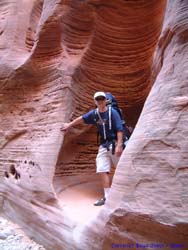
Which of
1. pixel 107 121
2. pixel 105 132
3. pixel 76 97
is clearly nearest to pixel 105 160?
pixel 105 132

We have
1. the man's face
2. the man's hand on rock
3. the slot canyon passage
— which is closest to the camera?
the slot canyon passage

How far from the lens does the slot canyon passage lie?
207 centimetres

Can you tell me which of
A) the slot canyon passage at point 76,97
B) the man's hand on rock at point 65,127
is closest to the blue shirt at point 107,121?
the man's hand on rock at point 65,127

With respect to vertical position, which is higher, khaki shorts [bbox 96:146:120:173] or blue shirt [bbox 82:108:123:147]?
blue shirt [bbox 82:108:123:147]

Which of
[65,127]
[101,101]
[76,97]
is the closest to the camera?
[101,101]

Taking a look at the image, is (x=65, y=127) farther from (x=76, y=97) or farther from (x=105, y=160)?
(x=105, y=160)

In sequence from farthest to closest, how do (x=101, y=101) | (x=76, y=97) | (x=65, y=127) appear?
(x=76, y=97)
(x=65, y=127)
(x=101, y=101)

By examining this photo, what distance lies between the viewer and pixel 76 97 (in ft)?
11.7

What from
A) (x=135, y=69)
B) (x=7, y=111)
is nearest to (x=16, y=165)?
(x=7, y=111)

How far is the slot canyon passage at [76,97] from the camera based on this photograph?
2068 mm

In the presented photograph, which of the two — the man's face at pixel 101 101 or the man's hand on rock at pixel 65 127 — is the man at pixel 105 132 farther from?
the man's hand on rock at pixel 65 127

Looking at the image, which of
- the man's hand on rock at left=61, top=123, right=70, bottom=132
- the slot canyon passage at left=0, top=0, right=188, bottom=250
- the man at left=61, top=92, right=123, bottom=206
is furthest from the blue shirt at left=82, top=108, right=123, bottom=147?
the slot canyon passage at left=0, top=0, right=188, bottom=250

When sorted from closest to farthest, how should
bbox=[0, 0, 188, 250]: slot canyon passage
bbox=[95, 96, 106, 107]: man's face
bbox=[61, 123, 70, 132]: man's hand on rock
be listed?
bbox=[0, 0, 188, 250]: slot canyon passage
bbox=[95, 96, 106, 107]: man's face
bbox=[61, 123, 70, 132]: man's hand on rock

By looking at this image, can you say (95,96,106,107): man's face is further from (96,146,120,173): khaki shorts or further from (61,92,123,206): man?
(96,146,120,173): khaki shorts
